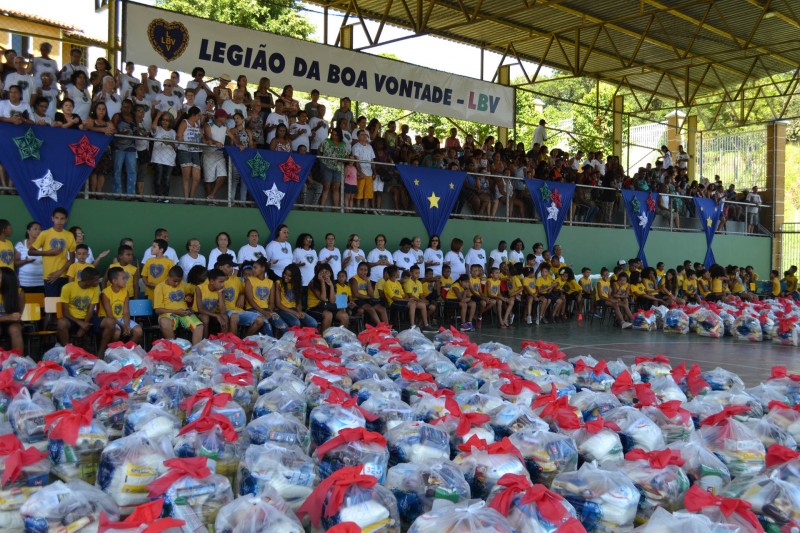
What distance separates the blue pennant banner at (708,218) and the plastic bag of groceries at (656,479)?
1685cm

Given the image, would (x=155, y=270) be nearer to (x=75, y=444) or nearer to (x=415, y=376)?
(x=415, y=376)

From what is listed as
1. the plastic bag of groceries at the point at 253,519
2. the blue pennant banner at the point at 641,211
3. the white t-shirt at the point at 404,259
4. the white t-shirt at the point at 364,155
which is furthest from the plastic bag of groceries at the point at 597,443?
the blue pennant banner at the point at 641,211

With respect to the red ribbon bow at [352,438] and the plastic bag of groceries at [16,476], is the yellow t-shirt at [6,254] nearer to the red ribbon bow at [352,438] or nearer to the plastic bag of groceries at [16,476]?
the plastic bag of groceries at [16,476]

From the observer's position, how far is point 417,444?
3768 mm

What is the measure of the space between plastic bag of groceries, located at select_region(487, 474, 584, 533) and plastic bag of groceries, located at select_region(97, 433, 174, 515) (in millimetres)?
1502

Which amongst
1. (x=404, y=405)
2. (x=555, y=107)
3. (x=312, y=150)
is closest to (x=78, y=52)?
(x=312, y=150)

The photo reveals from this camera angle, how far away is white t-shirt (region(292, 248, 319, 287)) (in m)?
10.7

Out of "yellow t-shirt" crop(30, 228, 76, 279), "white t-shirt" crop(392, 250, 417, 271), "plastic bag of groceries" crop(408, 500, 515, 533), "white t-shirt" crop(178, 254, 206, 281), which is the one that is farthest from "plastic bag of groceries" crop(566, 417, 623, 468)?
"white t-shirt" crop(392, 250, 417, 271)

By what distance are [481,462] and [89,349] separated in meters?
6.22

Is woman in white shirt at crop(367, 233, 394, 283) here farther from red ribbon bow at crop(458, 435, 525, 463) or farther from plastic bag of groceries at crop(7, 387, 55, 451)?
red ribbon bow at crop(458, 435, 525, 463)

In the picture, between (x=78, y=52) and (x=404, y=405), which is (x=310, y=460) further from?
(x=78, y=52)

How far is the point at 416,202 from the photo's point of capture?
42.0 feet

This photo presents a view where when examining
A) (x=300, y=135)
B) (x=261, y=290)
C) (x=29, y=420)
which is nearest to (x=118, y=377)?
(x=29, y=420)

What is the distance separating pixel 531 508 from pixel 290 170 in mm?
8817
